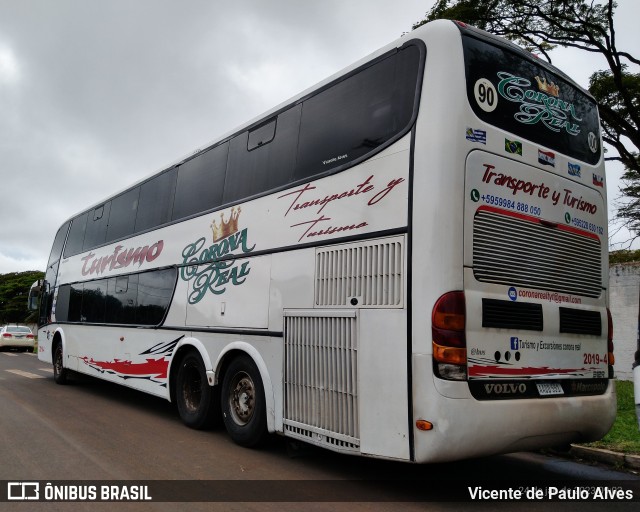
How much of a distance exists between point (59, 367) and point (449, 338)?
11606 millimetres

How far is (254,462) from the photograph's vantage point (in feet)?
20.0

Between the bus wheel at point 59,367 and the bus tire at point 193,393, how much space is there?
6330 mm

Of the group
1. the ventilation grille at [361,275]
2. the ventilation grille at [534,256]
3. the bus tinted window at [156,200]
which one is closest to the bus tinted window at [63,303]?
the bus tinted window at [156,200]

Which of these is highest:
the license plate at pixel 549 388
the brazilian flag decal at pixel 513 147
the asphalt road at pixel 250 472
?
the brazilian flag decal at pixel 513 147

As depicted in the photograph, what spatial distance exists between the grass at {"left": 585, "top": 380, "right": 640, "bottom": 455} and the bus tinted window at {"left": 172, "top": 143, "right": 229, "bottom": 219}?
18.6 ft

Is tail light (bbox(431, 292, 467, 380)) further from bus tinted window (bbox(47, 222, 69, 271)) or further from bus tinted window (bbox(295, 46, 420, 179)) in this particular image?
bus tinted window (bbox(47, 222, 69, 271))

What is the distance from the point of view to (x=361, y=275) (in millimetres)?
5203

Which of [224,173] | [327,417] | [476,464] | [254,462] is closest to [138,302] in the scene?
[224,173]

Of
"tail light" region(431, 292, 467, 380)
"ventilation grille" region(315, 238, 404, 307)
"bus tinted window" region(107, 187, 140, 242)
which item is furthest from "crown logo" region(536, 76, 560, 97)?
"bus tinted window" region(107, 187, 140, 242)

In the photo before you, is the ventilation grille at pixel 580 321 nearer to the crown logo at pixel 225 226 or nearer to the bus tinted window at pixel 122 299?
the crown logo at pixel 225 226

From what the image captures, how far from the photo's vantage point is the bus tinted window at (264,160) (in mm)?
6562

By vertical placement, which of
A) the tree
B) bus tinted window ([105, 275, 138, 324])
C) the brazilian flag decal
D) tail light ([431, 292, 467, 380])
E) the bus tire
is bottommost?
the bus tire

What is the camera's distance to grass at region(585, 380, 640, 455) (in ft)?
21.3

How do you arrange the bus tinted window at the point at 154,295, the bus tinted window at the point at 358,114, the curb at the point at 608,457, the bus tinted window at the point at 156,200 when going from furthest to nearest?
the bus tinted window at the point at 156,200, the bus tinted window at the point at 154,295, the curb at the point at 608,457, the bus tinted window at the point at 358,114
